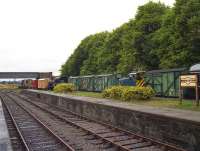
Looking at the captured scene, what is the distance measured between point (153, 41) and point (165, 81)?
24.2 meters

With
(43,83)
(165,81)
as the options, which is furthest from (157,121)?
(43,83)

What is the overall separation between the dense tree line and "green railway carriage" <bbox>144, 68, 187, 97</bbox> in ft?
35.1

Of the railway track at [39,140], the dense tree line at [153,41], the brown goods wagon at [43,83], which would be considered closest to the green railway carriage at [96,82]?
the dense tree line at [153,41]

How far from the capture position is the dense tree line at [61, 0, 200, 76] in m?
40.0

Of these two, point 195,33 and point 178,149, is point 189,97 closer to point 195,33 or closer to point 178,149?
point 178,149

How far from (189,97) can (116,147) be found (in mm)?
11259

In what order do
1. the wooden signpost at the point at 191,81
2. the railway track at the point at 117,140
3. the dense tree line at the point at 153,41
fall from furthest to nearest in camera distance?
the dense tree line at the point at 153,41 → the wooden signpost at the point at 191,81 → the railway track at the point at 117,140

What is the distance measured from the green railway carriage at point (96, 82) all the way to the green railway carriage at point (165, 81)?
9.96 metres

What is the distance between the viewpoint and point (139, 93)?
25562 mm

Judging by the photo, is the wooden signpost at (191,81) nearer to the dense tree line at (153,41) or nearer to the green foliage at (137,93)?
the green foliage at (137,93)

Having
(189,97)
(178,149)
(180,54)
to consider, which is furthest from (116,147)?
(180,54)

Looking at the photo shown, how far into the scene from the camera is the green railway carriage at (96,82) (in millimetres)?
41944

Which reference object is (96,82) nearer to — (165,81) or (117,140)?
(165,81)

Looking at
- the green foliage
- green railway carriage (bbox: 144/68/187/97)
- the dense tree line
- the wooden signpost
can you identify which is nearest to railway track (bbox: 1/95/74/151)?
the green foliage
